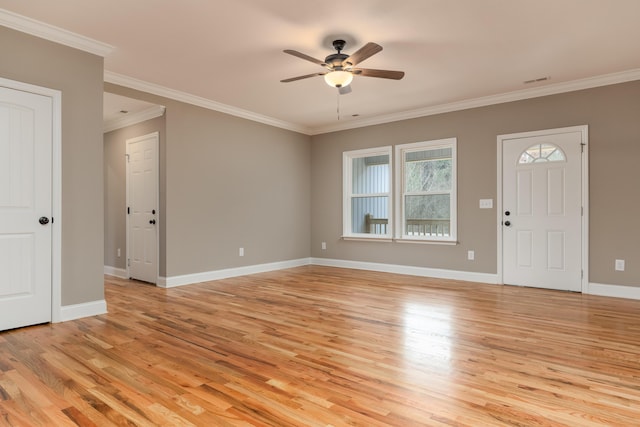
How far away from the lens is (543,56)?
393cm

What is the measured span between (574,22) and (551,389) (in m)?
3.01

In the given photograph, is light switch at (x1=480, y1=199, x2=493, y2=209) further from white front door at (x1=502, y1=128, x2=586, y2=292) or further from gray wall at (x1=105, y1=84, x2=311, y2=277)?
gray wall at (x1=105, y1=84, x2=311, y2=277)

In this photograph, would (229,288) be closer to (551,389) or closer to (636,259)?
(551,389)

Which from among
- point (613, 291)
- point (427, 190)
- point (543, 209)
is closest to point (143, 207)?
point (427, 190)

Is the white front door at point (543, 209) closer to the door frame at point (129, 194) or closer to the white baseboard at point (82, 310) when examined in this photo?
the door frame at point (129, 194)

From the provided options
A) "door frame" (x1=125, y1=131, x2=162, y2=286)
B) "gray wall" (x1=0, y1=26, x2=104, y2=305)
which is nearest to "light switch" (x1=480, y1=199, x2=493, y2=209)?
"door frame" (x1=125, y1=131, x2=162, y2=286)

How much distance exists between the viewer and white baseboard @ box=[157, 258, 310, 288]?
508 cm

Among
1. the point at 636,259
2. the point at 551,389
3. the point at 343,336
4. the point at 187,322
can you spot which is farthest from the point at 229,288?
the point at 636,259

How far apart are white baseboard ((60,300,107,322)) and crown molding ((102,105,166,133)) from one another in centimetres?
269

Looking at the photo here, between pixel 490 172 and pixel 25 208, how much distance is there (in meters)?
5.50

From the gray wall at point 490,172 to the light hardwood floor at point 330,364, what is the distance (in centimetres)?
89

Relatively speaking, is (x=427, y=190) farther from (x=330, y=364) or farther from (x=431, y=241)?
(x=330, y=364)

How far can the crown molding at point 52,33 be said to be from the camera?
3.11 meters

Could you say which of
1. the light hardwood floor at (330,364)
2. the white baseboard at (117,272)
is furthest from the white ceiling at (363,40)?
the white baseboard at (117,272)
